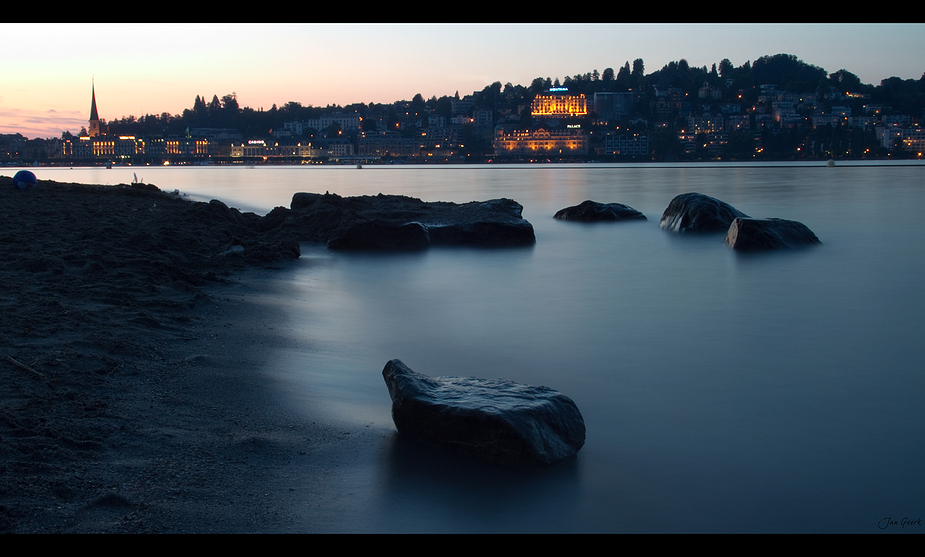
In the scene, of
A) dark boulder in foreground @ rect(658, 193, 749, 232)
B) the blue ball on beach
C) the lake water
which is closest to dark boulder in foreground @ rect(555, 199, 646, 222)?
dark boulder in foreground @ rect(658, 193, 749, 232)

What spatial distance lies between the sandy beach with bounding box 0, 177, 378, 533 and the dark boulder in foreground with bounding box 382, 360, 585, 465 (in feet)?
1.25

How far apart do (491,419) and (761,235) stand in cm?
1063

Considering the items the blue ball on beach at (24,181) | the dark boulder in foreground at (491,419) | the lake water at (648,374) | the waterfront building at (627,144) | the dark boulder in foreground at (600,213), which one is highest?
the waterfront building at (627,144)

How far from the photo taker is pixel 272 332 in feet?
21.4

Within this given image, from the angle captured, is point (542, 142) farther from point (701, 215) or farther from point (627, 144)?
point (701, 215)

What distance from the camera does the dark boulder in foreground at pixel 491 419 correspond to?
370cm

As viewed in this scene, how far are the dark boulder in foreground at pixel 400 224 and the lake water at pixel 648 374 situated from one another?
0.73m

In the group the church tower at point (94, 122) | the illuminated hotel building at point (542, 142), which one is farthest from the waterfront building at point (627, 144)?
the church tower at point (94, 122)

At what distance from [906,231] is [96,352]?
17.7 meters

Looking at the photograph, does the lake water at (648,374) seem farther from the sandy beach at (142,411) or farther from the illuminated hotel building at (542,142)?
the illuminated hotel building at (542,142)

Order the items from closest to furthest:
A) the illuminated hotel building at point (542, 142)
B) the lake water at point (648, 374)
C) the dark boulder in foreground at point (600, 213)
A: the lake water at point (648, 374), the dark boulder in foreground at point (600, 213), the illuminated hotel building at point (542, 142)

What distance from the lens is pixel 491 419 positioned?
12.2ft

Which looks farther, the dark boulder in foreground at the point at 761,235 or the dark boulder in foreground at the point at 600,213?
the dark boulder in foreground at the point at 600,213

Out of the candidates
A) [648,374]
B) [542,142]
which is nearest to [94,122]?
[542,142]
